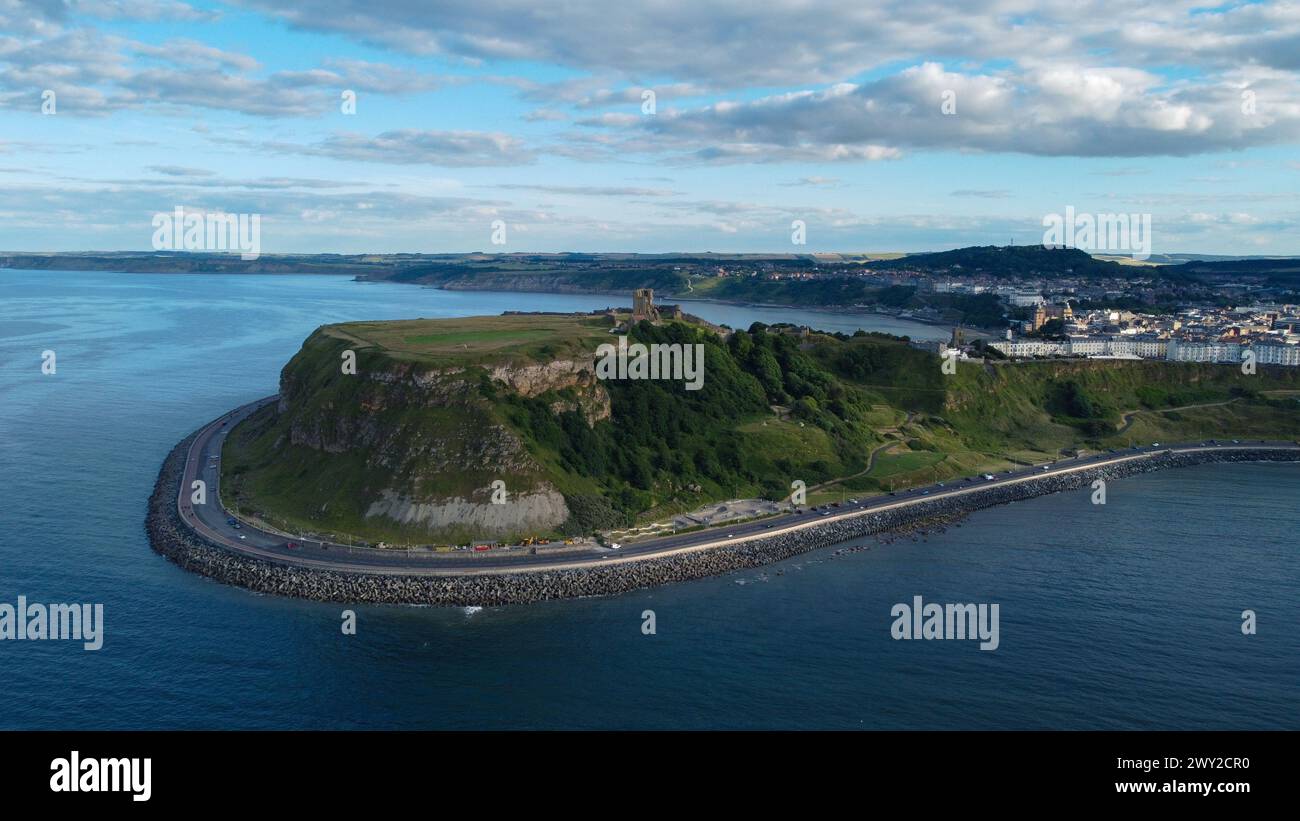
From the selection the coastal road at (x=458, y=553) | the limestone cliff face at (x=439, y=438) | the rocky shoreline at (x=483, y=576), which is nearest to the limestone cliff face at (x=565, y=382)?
the limestone cliff face at (x=439, y=438)

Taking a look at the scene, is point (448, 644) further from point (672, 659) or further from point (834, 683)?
point (834, 683)

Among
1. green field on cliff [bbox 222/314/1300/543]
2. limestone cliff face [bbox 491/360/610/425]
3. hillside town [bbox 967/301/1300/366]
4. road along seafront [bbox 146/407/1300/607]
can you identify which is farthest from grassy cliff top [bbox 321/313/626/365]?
hillside town [bbox 967/301/1300/366]

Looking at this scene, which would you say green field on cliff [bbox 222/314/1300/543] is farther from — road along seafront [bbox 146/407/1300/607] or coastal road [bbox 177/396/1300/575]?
road along seafront [bbox 146/407/1300/607]

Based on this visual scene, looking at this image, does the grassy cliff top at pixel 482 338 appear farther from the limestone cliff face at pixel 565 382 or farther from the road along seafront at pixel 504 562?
the road along seafront at pixel 504 562

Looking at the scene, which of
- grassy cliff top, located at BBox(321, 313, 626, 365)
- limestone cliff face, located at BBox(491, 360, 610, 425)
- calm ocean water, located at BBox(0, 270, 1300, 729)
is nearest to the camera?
calm ocean water, located at BBox(0, 270, 1300, 729)

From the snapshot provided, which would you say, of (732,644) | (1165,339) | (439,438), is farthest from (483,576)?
(1165,339)

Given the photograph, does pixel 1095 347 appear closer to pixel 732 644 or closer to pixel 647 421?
pixel 647 421
